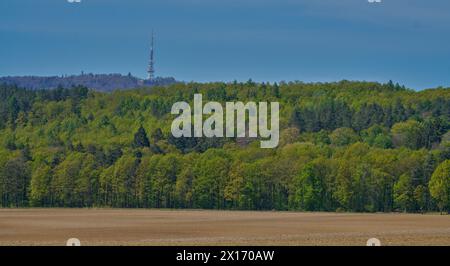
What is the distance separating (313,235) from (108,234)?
15.2 m

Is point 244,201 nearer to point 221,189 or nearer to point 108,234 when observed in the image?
point 221,189

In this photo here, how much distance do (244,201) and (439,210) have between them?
3374cm

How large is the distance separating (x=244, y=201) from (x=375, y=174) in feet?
73.7

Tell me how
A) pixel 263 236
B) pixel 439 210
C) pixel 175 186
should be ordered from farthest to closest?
pixel 175 186 < pixel 439 210 < pixel 263 236

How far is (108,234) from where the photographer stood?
8375 cm
